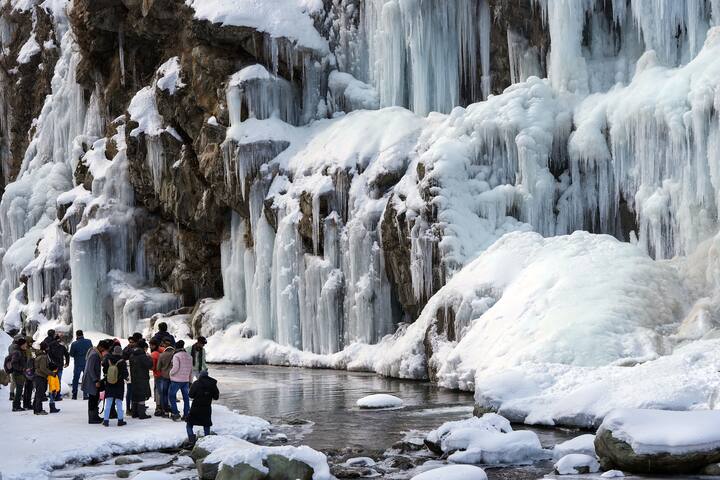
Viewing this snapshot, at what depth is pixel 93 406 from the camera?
19.0 meters

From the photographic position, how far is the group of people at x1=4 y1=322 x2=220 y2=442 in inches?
747

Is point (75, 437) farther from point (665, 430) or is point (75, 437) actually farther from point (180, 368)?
point (665, 430)

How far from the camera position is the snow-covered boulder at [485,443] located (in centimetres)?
1614

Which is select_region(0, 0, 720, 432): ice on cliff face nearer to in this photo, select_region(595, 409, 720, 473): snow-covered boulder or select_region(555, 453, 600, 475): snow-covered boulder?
select_region(595, 409, 720, 473): snow-covered boulder

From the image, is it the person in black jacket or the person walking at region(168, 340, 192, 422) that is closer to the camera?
the person in black jacket

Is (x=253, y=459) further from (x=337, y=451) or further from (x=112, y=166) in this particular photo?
(x=112, y=166)

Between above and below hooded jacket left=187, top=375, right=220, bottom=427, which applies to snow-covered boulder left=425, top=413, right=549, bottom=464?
below

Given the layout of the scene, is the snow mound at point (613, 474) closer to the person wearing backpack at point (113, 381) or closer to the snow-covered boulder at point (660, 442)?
the snow-covered boulder at point (660, 442)

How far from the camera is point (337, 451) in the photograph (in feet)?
56.8

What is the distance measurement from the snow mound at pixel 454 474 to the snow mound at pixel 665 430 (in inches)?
94.8

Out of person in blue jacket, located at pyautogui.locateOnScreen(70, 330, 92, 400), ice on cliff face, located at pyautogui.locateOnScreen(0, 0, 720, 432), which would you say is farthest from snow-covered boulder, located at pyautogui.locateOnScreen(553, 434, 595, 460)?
person in blue jacket, located at pyautogui.locateOnScreen(70, 330, 92, 400)

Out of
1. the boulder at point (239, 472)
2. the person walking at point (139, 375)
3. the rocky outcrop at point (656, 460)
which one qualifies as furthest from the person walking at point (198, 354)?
the rocky outcrop at point (656, 460)

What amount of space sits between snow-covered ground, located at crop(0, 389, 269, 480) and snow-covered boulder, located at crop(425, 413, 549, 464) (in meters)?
3.81

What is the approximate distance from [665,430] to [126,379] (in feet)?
33.3
